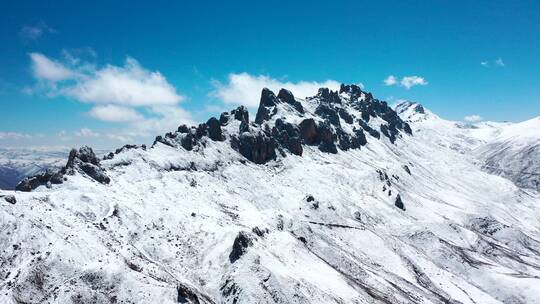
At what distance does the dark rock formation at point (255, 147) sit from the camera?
170375 mm

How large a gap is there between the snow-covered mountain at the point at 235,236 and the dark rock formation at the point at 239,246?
0.29 m

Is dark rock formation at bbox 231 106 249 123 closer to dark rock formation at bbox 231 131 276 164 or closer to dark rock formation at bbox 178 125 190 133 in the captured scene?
dark rock formation at bbox 231 131 276 164

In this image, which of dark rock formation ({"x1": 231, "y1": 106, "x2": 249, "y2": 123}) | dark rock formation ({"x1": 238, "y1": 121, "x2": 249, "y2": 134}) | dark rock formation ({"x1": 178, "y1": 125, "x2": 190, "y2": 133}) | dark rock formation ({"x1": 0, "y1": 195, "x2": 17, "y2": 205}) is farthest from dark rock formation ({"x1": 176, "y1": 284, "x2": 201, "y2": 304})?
dark rock formation ({"x1": 231, "y1": 106, "x2": 249, "y2": 123})

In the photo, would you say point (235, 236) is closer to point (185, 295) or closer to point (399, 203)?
point (185, 295)

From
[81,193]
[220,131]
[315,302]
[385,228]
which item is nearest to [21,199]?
[81,193]

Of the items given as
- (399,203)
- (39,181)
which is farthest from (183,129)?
(399,203)

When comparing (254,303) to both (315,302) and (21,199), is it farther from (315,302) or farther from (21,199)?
(21,199)

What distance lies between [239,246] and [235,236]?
681 cm

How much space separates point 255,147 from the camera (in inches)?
6786

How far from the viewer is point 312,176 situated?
176 m

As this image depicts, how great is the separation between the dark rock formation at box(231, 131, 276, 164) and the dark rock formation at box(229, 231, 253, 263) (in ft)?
267

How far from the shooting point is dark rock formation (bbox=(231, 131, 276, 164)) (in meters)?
170

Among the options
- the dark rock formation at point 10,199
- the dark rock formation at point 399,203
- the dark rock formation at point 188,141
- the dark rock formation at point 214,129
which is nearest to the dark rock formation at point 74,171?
the dark rock formation at point 10,199

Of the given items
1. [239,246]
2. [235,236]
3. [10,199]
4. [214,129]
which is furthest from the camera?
[214,129]
